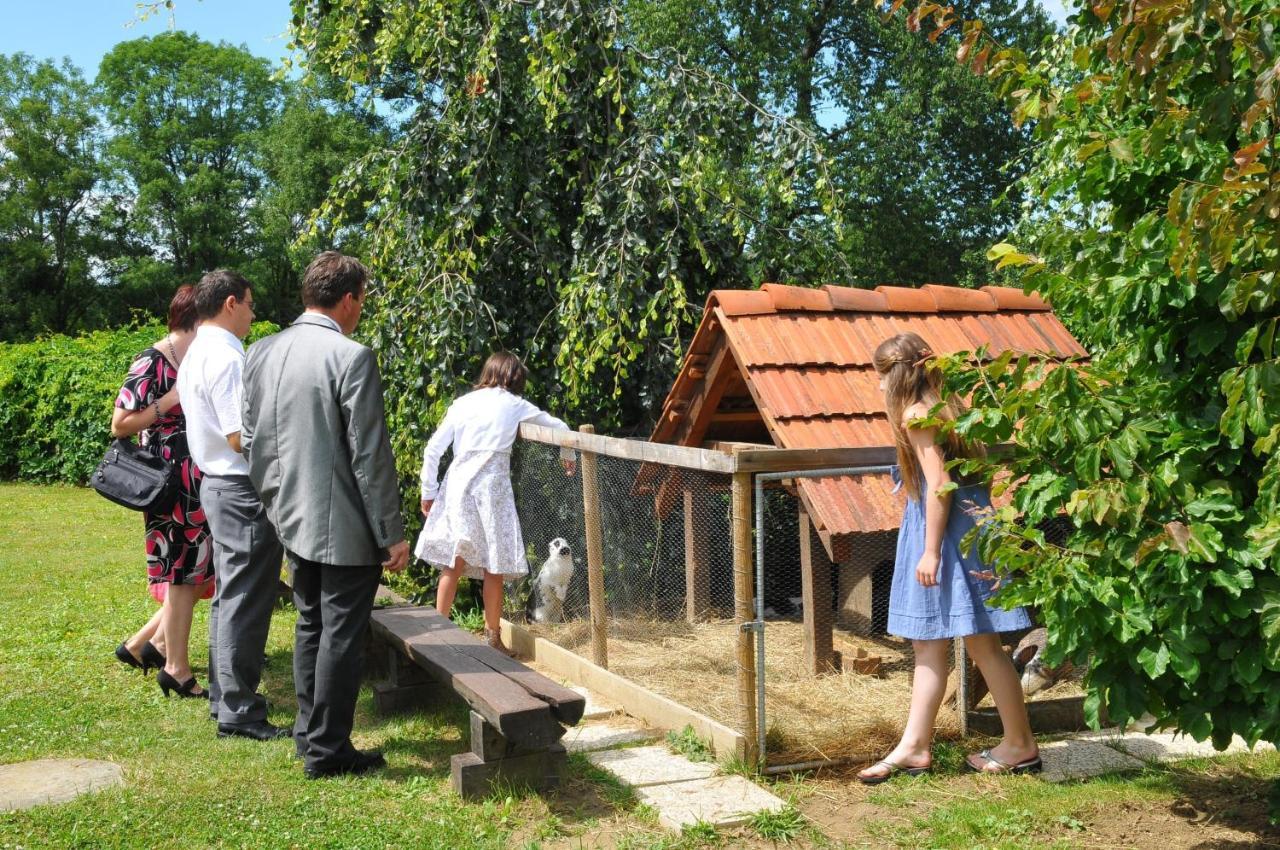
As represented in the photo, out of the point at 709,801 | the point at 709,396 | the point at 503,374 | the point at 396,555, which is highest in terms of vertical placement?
the point at 503,374

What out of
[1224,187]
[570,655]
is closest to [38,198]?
[570,655]

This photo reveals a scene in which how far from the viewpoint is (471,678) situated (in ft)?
14.6

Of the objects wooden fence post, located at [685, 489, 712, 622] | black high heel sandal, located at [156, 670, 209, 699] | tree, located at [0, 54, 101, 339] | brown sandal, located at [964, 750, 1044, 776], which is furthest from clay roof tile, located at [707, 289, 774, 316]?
tree, located at [0, 54, 101, 339]

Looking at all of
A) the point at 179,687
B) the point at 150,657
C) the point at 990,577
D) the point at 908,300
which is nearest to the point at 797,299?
the point at 908,300

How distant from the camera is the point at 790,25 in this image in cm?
2925

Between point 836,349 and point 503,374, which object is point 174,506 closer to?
point 503,374

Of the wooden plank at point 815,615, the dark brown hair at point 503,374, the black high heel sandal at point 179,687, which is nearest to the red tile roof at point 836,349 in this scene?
the wooden plank at point 815,615

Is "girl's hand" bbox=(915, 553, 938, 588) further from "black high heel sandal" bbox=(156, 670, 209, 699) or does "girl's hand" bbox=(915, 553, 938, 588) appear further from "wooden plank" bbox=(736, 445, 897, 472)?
"black high heel sandal" bbox=(156, 670, 209, 699)

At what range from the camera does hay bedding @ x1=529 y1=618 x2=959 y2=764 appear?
15.6ft

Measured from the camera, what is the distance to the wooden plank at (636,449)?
4605 mm

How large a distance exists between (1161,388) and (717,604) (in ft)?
9.85

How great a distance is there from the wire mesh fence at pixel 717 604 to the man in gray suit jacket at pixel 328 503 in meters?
1.43

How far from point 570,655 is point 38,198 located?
46.9 m

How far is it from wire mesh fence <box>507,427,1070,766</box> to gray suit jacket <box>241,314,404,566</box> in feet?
4.58
